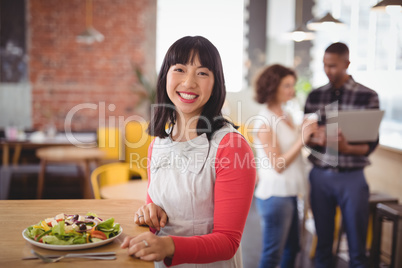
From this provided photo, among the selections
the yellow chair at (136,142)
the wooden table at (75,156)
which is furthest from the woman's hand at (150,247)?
the wooden table at (75,156)

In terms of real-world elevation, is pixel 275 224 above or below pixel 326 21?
below

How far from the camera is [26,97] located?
6.93m

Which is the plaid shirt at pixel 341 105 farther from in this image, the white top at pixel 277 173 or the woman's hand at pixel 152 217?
the woman's hand at pixel 152 217

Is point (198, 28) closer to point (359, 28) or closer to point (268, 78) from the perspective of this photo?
point (359, 28)

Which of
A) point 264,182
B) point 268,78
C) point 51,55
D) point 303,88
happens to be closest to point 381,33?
point 303,88

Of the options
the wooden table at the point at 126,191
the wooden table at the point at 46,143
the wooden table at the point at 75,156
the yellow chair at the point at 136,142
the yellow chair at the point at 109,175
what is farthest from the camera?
the wooden table at the point at 46,143

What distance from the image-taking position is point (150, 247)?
944mm

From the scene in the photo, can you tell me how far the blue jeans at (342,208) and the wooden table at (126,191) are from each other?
1.24 metres

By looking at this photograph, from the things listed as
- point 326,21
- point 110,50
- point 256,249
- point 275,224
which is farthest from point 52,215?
point 110,50

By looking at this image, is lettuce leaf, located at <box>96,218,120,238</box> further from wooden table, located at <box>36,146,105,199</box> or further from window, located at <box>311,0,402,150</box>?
wooden table, located at <box>36,146,105,199</box>

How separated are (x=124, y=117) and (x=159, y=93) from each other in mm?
5726

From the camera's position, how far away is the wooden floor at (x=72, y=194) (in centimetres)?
328

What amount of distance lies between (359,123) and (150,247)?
71.8 inches

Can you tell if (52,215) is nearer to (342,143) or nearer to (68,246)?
(68,246)
